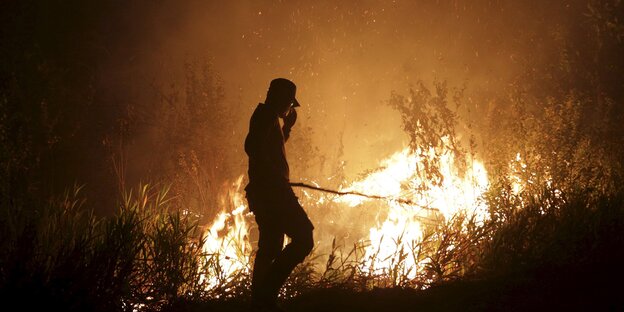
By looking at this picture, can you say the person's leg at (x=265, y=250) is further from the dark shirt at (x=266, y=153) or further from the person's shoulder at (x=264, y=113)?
the person's shoulder at (x=264, y=113)

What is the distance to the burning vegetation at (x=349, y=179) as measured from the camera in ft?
15.9

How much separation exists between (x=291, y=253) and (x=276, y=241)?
30 cm

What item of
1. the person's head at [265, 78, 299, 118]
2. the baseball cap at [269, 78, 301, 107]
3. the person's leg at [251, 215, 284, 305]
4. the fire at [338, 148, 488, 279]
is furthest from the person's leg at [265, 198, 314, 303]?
the fire at [338, 148, 488, 279]

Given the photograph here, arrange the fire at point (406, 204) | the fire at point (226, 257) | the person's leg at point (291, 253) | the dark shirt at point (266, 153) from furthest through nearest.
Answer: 1. the fire at point (406, 204)
2. the fire at point (226, 257)
3. the dark shirt at point (266, 153)
4. the person's leg at point (291, 253)

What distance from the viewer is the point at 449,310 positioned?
438cm

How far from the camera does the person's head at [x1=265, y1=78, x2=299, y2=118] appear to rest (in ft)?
14.7

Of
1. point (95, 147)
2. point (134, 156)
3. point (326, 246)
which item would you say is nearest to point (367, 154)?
point (326, 246)

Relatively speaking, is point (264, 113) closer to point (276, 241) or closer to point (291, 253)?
point (276, 241)

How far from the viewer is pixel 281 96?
14.7 ft

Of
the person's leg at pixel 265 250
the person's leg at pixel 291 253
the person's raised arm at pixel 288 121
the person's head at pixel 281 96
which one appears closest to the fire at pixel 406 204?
the person's leg at pixel 265 250

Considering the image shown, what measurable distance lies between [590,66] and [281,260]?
10.9m

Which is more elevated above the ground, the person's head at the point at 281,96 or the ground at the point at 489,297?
the person's head at the point at 281,96

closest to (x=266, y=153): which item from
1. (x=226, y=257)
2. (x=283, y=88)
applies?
(x=283, y=88)

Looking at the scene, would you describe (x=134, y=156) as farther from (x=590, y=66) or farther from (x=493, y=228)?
(x=590, y=66)
